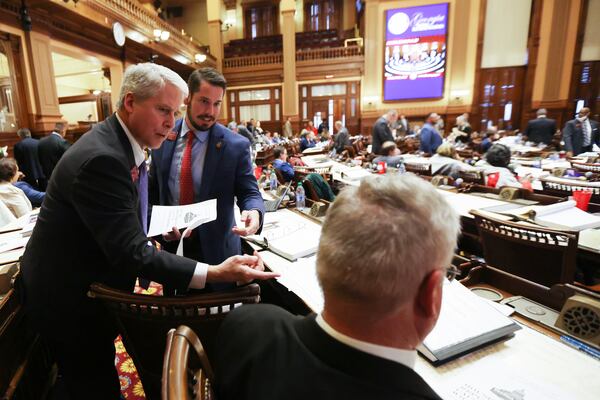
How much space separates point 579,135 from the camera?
23.1 ft

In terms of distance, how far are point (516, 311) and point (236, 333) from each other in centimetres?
110

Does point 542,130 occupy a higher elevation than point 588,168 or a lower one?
higher

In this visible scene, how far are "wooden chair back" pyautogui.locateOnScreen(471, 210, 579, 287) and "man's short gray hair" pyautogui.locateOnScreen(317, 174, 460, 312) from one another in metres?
1.31

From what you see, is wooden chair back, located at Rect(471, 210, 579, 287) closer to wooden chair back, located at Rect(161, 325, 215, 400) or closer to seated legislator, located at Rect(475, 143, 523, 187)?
wooden chair back, located at Rect(161, 325, 215, 400)

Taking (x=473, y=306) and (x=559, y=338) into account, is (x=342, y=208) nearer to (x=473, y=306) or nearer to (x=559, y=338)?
(x=473, y=306)

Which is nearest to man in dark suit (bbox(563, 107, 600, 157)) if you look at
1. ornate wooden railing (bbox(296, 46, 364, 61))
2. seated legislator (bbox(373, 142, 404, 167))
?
seated legislator (bbox(373, 142, 404, 167))

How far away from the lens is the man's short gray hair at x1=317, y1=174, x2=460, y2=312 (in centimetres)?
59

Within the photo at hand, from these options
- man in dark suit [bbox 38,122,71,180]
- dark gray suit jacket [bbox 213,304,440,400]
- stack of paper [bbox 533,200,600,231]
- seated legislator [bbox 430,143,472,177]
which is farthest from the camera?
man in dark suit [bbox 38,122,71,180]

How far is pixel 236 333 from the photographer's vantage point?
0.74 metres

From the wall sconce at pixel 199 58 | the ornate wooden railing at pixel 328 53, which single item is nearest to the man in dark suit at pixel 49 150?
the wall sconce at pixel 199 58

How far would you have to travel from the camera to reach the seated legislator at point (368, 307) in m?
0.57

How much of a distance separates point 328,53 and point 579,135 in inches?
377

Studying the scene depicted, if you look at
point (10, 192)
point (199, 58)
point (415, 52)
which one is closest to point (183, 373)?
point (10, 192)

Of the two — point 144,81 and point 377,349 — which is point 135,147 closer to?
point 144,81
